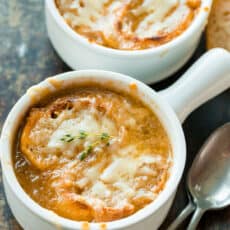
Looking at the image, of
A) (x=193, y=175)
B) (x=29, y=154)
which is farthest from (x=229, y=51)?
(x=29, y=154)

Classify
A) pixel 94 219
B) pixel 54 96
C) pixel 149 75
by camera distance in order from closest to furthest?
pixel 94 219
pixel 54 96
pixel 149 75

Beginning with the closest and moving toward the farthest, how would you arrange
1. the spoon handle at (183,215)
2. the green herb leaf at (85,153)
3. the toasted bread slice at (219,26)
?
the green herb leaf at (85,153), the spoon handle at (183,215), the toasted bread slice at (219,26)

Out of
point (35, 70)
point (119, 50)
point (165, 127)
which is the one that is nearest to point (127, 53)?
point (119, 50)

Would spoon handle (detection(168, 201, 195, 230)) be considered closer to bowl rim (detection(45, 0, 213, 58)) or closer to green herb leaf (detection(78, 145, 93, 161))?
green herb leaf (detection(78, 145, 93, 161))

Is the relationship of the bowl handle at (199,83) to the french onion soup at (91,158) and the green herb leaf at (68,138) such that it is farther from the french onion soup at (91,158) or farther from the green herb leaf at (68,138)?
the green herb leaf at (68,138)

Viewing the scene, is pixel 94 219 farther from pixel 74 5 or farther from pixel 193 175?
pixel 74 5

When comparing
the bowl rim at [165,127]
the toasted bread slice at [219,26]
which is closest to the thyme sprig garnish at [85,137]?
the bowl rim at [165,127]
